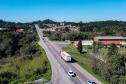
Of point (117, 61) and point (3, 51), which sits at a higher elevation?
point (117, 61)

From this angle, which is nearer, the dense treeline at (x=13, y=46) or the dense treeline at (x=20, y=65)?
the dense treeline at (x=20, y=65)

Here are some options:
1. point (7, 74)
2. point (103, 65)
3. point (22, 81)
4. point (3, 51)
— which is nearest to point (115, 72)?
point (103, 65)

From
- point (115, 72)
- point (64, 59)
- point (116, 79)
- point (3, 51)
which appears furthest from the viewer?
point (3, 51)

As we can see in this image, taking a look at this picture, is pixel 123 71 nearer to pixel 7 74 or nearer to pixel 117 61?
pixel 117 61

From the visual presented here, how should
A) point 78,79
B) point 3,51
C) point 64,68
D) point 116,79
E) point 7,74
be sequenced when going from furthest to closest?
point 3,51, point 64,68, point 7,74, point 78,79, point 116,79

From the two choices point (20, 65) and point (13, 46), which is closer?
point (20, 65)

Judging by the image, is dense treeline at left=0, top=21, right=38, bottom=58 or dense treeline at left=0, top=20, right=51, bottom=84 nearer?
dense treeline at left=0, top=20, right=51, bottom=84

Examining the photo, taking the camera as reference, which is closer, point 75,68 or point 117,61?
point 117,61

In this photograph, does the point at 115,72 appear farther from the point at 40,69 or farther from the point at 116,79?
the point at 40,69

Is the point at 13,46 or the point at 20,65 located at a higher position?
the point at 20,65
